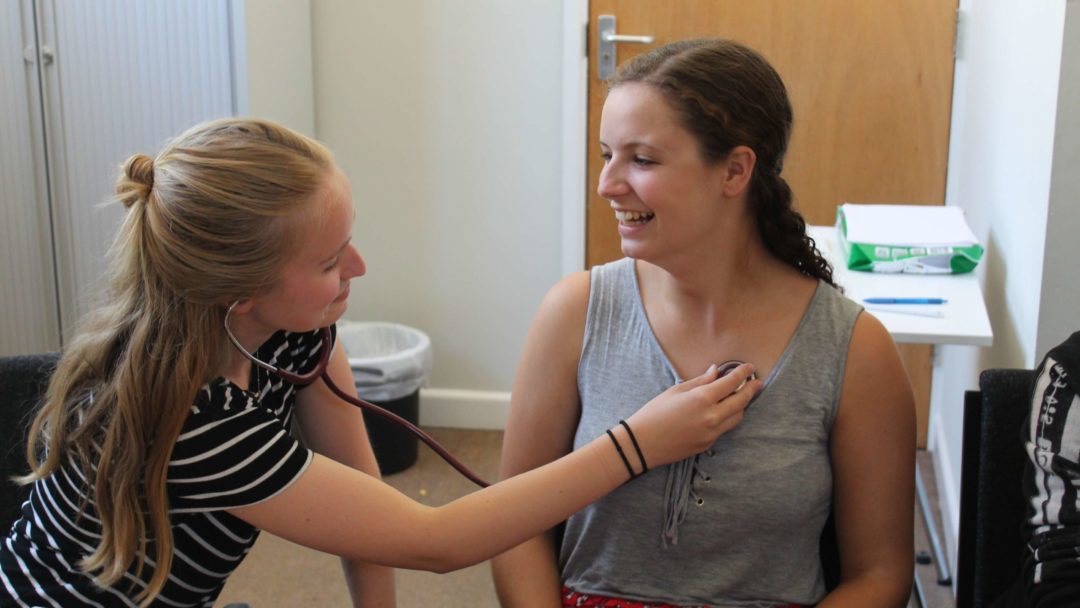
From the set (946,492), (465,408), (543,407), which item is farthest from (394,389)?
(543,407)

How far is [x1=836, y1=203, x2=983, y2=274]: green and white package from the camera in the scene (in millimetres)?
2100

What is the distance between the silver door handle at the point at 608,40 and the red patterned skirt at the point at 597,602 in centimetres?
197

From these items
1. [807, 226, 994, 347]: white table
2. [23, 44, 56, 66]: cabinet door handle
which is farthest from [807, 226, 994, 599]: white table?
[23, 44, 56, 66]: cabinet door handle

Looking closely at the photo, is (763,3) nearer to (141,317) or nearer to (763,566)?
(763,566)

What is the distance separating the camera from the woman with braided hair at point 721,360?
4.04 ft

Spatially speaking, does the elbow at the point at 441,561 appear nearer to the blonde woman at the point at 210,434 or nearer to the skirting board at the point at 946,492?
the blonde woman at the point at 210,434

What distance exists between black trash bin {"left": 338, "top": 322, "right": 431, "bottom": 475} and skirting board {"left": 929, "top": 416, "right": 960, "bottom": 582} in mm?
1354

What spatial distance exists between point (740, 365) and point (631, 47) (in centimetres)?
197

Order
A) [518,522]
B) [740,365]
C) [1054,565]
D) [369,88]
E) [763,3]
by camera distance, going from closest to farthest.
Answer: [1054,565]
[518,522]
[740,365]
[763,3]
[369,88]

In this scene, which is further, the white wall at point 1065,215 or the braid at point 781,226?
the white wall at point 1065,215

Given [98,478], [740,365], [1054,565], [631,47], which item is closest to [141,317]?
[98,478]

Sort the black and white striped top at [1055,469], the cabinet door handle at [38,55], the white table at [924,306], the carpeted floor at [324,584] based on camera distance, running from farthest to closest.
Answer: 1. the cabinet door handle at [38,55]
2. the carpeted floor at [324,584]
3. the white table at [924,306]
4. the black and white striped top at [1055,469]

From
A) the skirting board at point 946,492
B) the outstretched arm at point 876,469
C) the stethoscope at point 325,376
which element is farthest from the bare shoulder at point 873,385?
the skirting board at point 946,492

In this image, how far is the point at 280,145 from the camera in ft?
3.51
